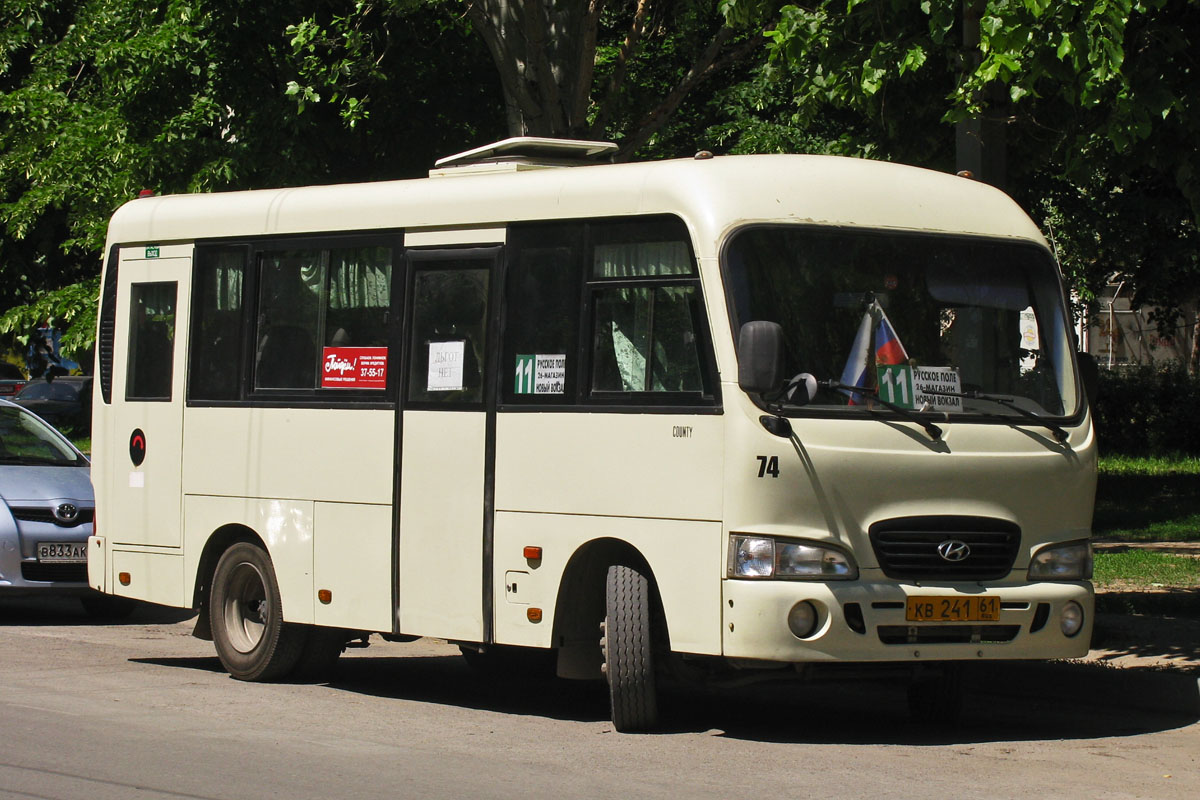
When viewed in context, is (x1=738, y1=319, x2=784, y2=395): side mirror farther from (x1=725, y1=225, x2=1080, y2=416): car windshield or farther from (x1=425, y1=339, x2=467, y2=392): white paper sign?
(x1=425, y1=339, x2=467, y2=392): white paper sign

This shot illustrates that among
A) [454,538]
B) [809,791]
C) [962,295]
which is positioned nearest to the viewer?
[809,791]

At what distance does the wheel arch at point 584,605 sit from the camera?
8.77 metres

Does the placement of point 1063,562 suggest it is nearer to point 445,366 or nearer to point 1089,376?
point 1089,376

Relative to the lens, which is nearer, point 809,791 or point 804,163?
point 809,791

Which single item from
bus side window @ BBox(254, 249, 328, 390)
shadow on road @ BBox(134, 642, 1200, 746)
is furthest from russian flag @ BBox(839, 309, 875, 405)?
bus side window @ BBox(254, 249, 328, 390)

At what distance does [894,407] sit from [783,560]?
0.94 meters

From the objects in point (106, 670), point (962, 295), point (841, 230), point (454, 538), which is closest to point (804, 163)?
point (841, 230)

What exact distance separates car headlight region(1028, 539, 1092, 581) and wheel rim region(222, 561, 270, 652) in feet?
15.2

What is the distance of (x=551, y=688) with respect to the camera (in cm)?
1072

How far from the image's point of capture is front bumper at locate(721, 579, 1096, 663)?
8.00 m

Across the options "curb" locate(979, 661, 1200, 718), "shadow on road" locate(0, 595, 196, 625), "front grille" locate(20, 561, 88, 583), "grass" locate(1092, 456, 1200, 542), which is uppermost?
"grass" locate(1092, 456, 1200, 542)

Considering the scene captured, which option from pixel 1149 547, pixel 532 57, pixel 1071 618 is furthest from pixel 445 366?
pixel 1149 547

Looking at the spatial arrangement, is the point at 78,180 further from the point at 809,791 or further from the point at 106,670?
the point at 809,791

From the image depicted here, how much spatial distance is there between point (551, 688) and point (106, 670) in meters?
2.78
